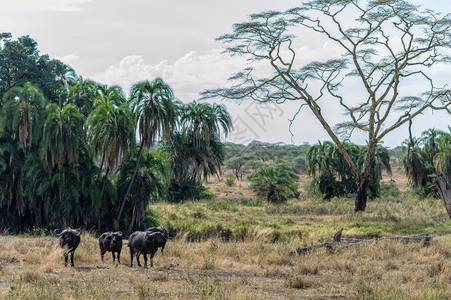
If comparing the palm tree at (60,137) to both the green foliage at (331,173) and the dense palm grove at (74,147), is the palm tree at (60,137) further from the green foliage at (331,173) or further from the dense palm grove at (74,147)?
the green foliage at (331,173)

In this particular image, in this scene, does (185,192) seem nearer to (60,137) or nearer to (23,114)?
(60,137)

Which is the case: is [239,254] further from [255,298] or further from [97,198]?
[97,198]

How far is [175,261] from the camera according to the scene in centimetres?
1191

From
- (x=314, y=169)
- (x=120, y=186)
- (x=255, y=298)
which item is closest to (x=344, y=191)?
(x=314, y=169)

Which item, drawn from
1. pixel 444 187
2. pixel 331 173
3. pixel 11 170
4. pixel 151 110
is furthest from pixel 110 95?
pixel 331 173

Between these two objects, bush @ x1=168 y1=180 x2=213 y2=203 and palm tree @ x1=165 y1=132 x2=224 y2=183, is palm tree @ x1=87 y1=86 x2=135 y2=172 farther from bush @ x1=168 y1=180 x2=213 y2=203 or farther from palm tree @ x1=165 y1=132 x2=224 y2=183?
palm tree @ x1=165 y1=132 x2=224 y2=183

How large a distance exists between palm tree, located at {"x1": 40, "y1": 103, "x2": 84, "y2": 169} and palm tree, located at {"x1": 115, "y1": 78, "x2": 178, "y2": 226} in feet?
9.49

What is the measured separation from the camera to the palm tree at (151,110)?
73.1ft

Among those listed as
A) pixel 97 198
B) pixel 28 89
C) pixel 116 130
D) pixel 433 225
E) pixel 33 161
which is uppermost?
pixel 28 89

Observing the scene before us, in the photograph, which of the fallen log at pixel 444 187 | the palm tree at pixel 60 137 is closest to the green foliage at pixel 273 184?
the palm tree at pixel 60 137

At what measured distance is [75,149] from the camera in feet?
67.8

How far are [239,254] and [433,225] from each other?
12235 mm

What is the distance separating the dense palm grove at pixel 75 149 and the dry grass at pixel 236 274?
23.7 feet

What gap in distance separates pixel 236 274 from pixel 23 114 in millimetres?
14066
